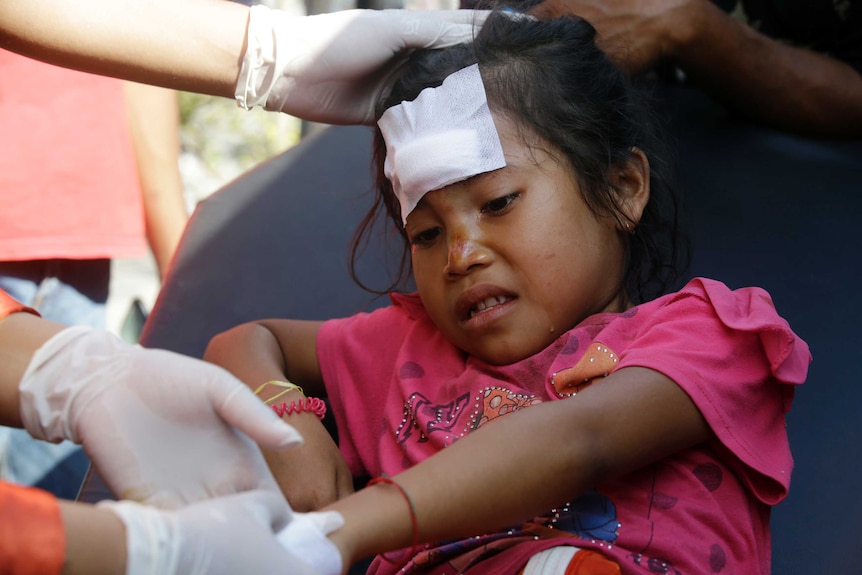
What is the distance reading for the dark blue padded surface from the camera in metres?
1.50

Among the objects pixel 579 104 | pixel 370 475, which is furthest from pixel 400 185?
pixel 370 475

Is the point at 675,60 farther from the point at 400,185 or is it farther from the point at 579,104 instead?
the point at 400,185

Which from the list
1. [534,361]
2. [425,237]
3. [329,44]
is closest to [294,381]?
[425,237]

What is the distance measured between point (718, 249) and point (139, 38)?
1.05 metres

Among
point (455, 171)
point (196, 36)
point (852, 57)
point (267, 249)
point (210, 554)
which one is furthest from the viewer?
point (852, 57)

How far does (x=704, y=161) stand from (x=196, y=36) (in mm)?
1015

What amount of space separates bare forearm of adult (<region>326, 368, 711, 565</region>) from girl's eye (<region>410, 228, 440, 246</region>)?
386mm

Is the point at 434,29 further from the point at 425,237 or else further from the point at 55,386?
the point at 55,386

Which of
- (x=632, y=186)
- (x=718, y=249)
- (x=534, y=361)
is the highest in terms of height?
(x=632, y=186)

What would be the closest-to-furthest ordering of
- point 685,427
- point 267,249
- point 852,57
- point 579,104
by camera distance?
point 685,427, point 579,104, point 267,249, point 852,57

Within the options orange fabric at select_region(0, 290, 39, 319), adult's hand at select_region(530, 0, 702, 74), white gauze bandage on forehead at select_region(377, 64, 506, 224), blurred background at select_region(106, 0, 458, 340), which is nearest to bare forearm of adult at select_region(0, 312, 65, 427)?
orange fabric at select_region(0, 290, 39, 319)

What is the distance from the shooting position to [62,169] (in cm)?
208

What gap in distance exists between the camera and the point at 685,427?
115 cm

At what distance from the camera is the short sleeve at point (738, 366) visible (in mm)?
1163
